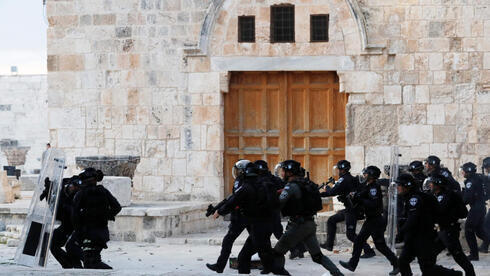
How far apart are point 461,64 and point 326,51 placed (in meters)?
2.34

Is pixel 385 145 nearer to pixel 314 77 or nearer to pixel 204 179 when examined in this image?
pixel 314 77

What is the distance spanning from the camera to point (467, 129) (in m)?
15.9

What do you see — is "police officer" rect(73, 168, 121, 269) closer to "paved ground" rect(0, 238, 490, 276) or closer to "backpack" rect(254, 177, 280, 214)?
"paved ground" rect(0, 238, 490, 276)

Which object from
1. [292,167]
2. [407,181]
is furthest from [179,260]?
[407,181]

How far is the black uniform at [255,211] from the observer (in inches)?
428

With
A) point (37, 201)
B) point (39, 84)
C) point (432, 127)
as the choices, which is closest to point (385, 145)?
point (432, 127)

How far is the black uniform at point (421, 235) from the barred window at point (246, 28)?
7.01 meters

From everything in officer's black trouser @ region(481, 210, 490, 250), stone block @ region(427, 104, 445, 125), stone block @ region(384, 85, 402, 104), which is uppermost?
stone block @ region(384, 85, 402, 104)

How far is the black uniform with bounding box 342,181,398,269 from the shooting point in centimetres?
1170

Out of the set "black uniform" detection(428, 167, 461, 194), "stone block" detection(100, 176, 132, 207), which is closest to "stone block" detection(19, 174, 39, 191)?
"stone block" detection(100, 176, 132, 207)

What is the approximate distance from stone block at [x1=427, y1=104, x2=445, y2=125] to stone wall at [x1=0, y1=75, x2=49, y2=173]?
1895 cm

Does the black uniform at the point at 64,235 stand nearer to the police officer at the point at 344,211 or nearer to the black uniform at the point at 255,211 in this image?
the black uniform at the point at 255,211

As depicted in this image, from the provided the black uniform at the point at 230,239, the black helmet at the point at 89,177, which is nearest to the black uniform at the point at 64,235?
the black helmet at the point at 89,177

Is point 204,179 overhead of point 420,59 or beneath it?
beneath
